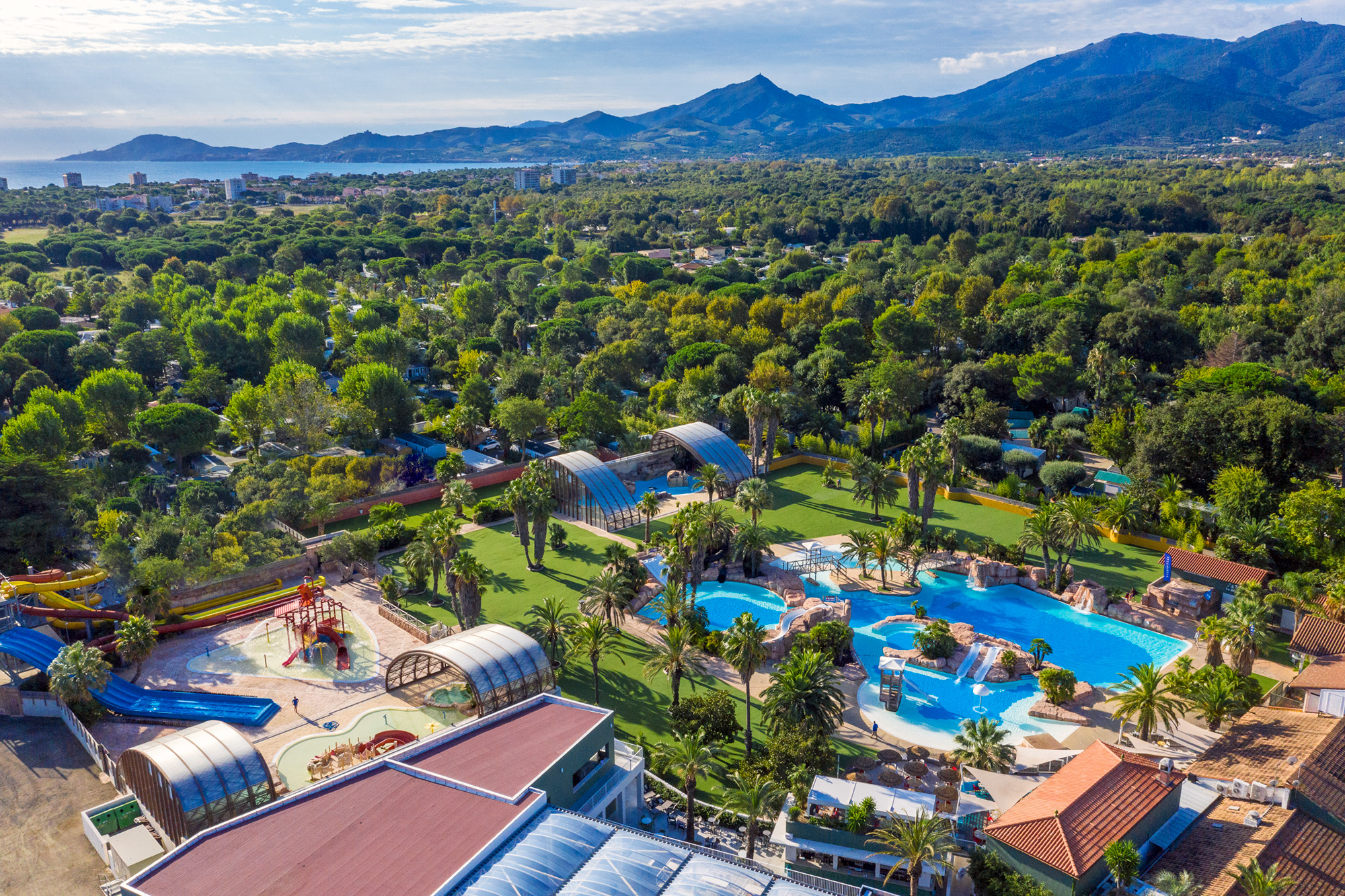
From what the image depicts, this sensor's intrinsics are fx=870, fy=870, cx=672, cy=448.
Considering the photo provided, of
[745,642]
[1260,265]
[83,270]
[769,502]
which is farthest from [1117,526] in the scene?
[83,270]

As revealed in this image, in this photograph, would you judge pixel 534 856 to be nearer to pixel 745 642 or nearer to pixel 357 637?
pixel 745 642

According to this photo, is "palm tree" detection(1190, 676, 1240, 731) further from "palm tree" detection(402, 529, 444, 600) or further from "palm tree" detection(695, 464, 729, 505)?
"palm tree" detection(402, 529, 444, 600)

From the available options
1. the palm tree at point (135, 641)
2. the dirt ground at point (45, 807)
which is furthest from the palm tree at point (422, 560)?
the dirt ground at point (45, 807)

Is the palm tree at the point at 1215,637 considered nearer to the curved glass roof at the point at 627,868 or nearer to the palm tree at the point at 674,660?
the palm tree at the point at 674,660

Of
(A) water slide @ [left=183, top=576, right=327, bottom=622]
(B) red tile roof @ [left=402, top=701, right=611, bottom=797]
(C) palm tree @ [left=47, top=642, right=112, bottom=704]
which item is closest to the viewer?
(B) red tile roof @ [left=402, top=701, right=611, bottom=797]

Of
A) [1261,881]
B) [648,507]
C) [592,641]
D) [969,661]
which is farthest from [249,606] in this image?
[1261,881]

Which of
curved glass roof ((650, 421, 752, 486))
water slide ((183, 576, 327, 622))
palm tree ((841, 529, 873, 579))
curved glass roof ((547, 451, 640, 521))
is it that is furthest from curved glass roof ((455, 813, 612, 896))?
curved glass roof ((650, 421, 752, 486))
